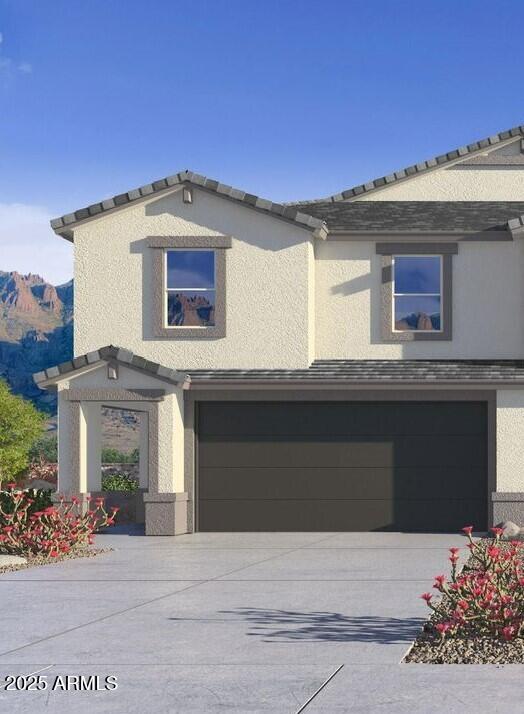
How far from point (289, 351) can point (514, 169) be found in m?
7.55

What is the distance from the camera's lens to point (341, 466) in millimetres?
25141

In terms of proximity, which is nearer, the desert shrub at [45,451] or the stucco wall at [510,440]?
the stucco wall at [510,440]

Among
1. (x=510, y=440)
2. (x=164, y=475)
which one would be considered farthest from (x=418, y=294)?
(x=164, y=475)

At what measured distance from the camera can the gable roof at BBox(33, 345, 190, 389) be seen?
2434 centimetres

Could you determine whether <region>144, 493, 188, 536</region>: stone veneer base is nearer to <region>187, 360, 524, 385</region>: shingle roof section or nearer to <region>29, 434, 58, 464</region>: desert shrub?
<region>187, 360, 524, 385</region>: shingle roof section

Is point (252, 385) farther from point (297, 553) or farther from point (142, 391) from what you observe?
point (297, 553)

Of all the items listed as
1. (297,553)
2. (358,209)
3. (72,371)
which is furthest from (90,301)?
(297,553)

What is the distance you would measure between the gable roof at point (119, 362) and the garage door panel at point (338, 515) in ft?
9.37

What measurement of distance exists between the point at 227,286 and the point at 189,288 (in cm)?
81

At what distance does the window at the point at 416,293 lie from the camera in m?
25.9

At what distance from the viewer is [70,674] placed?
9.50m

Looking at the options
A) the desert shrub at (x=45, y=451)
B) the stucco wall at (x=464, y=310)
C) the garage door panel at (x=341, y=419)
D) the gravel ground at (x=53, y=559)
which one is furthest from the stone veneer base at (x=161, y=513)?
the desert shrub at (x=45, y=451)

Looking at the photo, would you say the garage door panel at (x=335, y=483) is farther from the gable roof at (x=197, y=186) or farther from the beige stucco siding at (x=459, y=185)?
the beige stucco siding at (x=459, y=185)

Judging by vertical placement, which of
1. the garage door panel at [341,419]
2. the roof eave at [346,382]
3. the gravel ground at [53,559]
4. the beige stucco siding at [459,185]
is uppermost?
the beige stucco siding at [459,185]
